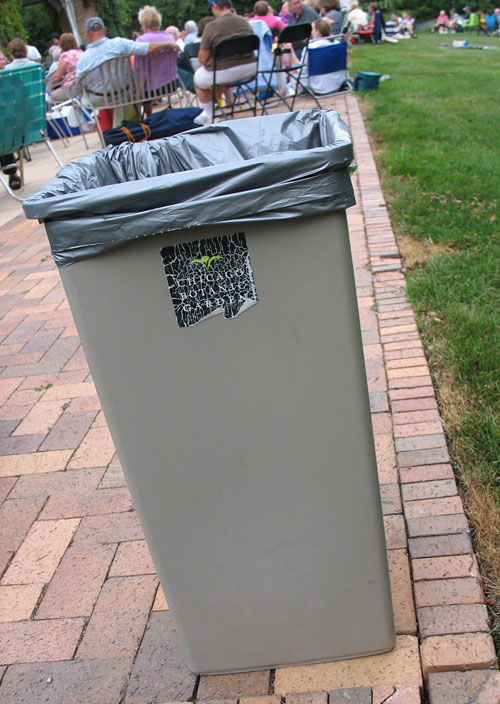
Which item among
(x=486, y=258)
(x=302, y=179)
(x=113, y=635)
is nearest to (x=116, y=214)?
(x=302, y=179)

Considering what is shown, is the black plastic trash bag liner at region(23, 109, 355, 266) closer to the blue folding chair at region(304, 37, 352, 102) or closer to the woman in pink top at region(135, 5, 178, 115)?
the woman in pink top at region(135, 5, 178, 115)

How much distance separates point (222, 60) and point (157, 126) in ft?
5.83

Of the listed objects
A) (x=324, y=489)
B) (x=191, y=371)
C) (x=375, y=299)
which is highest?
(x=191, y=371)

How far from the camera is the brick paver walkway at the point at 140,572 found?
67.8 inches

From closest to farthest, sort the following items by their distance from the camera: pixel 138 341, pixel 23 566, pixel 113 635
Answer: pixel 138 341, pixel 113 635, pixel 23 566

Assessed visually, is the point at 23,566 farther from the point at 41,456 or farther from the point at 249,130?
the point at 249,130

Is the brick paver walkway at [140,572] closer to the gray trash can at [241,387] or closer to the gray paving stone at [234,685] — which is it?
the gray paving stone at [234,685]

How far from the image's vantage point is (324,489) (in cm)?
153

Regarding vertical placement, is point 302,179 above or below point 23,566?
above

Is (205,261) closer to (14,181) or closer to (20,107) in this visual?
(20,107)

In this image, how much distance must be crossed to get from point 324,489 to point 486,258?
109 inches

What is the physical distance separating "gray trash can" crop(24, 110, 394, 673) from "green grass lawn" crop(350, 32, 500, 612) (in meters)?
0.65

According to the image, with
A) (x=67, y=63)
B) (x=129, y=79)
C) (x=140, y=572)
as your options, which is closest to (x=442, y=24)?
(x=67, y=63)

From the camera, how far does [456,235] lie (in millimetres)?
4309
